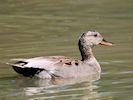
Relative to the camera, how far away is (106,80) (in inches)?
480

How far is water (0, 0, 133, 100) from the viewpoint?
37.3 feet

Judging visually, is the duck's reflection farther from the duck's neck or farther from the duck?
the duck's neck

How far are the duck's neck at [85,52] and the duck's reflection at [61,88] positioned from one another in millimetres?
753

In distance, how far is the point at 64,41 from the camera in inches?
621

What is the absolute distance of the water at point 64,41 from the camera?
37.3 feet

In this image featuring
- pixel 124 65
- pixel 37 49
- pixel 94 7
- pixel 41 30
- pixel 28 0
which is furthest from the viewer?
pixel 28 0

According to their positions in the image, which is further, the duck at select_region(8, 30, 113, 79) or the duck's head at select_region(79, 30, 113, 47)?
the duck's head at select_region(79, 30, 113, 47)

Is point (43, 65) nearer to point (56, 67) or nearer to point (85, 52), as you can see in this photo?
point (56, 67)

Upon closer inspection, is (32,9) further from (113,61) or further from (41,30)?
(113,61)

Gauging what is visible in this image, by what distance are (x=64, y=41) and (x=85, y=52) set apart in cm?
225

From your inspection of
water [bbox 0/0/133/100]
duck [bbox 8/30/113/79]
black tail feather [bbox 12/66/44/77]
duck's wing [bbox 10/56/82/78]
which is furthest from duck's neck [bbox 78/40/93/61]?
black tail feather [bbox 12/66/44/77]

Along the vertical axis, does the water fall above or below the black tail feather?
below

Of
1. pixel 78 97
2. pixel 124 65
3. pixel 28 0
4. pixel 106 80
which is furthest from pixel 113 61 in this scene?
pixel 28 0

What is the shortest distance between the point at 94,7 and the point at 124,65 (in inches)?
304
